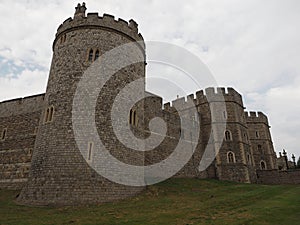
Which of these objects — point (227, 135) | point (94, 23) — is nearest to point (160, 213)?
point (94, 23)

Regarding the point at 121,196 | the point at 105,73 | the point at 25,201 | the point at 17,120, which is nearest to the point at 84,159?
the point at 121,196

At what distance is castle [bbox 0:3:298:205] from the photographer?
1230cm

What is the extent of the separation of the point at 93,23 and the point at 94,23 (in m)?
0.06

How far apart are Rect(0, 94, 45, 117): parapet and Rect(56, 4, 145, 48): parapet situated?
22.2ft

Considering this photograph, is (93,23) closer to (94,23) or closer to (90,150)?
(94,23)

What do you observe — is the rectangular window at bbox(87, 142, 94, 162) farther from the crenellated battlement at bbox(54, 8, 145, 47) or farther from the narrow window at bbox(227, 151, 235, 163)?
the narrow window at bbox(227, 151, 235, 163)

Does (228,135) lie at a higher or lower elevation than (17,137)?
higher

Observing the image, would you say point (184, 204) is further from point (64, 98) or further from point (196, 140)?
point (196, 140)

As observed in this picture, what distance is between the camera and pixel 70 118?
1339 cm

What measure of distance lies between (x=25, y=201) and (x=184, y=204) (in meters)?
8.11

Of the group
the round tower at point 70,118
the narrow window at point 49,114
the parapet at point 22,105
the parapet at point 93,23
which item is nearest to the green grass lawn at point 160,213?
the round tower at point 70,118

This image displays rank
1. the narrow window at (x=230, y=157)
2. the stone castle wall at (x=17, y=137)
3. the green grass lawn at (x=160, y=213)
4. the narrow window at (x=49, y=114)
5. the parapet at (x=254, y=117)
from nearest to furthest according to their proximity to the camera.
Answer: the green grass lawn at (x=160, y=213) < the narrow window at (x=49, y=114) < the stone castle wall at (x=17, y=137) < the narrow window at (x=230, y=157) < the parapet at (x=254, y=117)

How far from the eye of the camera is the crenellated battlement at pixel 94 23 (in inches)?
610

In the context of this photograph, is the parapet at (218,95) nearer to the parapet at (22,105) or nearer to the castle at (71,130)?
the castle at (71,130)
